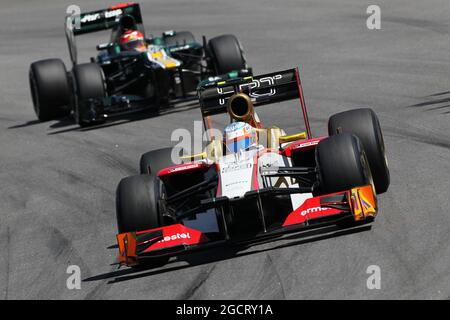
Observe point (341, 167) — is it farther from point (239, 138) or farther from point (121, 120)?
point (121, 120)

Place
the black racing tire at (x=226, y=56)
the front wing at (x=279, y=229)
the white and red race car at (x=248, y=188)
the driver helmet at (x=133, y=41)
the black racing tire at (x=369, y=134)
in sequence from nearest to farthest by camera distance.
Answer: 1. the front wing at (x=279, y=229)
2. the white and red race car at (x=248, y=188)
3. the black racing tire at (x=369, y=134)
4. the black racing tire at (x=226, y=56)
5. the driver helmet at (x=133, y=41)

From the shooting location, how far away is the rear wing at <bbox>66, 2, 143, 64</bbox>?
69.7 ft

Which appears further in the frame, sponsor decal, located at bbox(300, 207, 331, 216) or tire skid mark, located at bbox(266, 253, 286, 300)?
sponsor decal, located at bbox(300, 207, 331, 216)

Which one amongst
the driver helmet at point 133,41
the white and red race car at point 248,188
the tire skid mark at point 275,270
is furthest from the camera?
the driver helmet at point 133,41

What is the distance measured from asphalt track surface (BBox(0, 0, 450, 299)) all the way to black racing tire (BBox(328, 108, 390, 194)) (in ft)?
0.87

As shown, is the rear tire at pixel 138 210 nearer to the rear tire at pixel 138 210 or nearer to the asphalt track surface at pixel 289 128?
the rear tire at pixel 138 210

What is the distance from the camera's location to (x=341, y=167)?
10.3m

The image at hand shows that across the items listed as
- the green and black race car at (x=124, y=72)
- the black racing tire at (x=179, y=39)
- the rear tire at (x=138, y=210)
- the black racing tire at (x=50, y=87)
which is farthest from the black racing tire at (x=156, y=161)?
the black racing tire at (x=179, y=39)

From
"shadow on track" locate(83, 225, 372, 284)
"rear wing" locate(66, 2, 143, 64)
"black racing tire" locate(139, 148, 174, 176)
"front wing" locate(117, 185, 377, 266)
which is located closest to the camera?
"front wing" locate(117, 185, 377, 266)

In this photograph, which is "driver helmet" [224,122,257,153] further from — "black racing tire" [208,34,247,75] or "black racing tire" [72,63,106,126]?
"black racing tire" [208,34,247,75]

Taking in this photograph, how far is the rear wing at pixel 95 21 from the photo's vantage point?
21.2 meters

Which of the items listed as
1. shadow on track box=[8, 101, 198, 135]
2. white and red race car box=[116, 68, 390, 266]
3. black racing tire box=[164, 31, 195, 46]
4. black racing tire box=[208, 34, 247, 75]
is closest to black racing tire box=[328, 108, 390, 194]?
white and red race car box=[116, 68, 390, 266]

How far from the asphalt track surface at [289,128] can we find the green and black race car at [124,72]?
0.41 m

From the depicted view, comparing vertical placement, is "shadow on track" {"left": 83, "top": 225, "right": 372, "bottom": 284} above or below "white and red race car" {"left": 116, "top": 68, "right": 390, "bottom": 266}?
below
